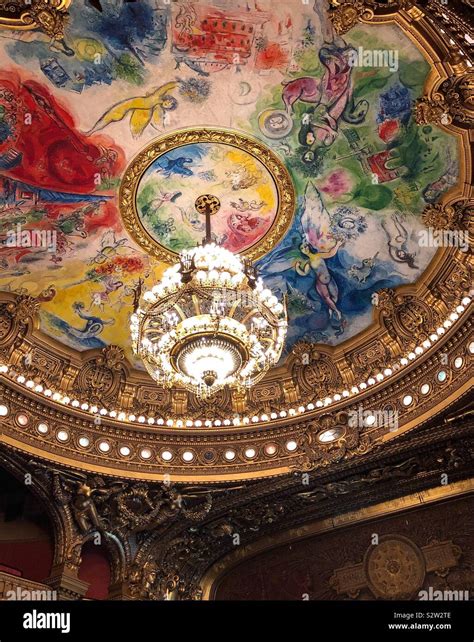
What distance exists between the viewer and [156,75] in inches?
461

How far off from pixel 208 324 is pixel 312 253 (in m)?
4.18

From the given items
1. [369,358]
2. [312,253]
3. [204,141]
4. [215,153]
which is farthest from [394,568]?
[204,141]

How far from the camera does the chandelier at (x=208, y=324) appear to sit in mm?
11102

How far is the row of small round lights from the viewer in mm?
13516

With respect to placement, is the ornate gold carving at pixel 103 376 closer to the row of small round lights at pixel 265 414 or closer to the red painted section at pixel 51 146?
the row of small round lights at pixel 265 414

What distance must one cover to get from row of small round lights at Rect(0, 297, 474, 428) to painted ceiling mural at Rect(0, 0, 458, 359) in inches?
47.8

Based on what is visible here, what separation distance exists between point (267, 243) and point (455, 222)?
367cm

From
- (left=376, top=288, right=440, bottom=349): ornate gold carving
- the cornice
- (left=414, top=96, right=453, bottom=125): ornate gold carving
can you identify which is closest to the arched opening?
the cornice

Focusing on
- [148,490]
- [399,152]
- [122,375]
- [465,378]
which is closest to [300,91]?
[399,152]

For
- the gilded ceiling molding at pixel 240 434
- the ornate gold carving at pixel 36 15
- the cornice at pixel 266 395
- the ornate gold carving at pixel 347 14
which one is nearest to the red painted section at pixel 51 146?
the ornate gold carving at pixel 36 15

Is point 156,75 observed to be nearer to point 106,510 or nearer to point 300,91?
point 300,91
